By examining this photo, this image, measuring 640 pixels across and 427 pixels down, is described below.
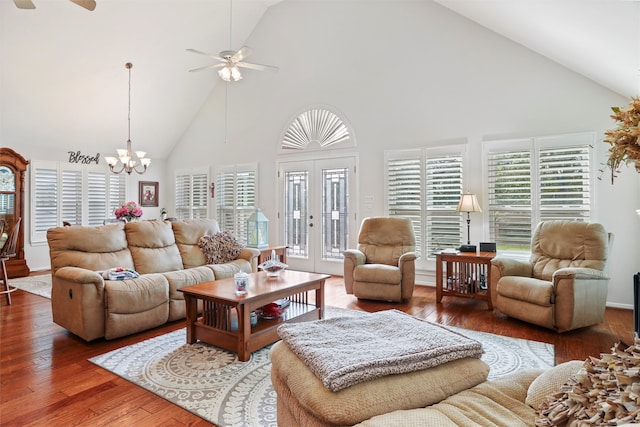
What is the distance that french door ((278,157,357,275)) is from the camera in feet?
19.9

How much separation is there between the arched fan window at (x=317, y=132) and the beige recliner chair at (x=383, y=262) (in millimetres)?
1661

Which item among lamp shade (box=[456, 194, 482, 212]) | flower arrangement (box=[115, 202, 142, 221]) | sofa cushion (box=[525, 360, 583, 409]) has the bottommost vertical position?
sofa cushion (box=[525, 360, 583, 409])

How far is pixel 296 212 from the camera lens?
6621 millimetres

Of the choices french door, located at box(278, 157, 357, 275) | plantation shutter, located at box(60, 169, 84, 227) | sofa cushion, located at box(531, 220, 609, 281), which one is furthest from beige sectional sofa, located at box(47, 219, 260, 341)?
plantation shutter, located at box(60, 169, 84, 227)

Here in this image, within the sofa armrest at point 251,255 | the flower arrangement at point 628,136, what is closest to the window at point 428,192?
the sofa armrest at point 251,255

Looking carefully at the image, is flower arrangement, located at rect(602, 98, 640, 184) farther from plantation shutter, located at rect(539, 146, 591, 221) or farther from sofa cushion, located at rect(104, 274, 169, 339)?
plantation shutter, located at rect(539, 146, 591, 221)

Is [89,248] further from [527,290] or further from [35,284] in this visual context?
[527,290]

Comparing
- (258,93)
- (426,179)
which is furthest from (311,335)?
(258,93)

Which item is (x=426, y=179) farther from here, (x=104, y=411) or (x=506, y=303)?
(x=104, y=411)

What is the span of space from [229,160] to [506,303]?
18.8 ft

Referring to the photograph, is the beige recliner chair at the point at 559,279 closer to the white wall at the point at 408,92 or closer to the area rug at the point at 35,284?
the white wall at the point at 408,92

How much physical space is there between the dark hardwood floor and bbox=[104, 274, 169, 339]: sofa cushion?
113mm

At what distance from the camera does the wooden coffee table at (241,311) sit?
280cm

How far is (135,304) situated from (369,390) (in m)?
2.77
